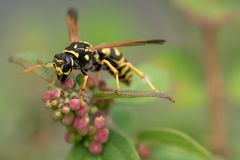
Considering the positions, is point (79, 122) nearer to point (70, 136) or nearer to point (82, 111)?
point (82, 111)

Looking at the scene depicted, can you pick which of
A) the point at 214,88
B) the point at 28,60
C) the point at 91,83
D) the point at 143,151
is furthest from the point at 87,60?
the point at 214,88

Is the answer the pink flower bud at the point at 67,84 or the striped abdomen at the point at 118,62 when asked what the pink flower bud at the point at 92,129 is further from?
the striped abdomen at the point at 118,62

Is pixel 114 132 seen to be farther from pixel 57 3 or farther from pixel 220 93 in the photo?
pixel 57 3

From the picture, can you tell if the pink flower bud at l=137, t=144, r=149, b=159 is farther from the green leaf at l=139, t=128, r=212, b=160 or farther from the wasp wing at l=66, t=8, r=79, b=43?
the wasp wing at l=66, t=8, r=79, b=43

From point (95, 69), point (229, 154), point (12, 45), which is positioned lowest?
point (229, 154)

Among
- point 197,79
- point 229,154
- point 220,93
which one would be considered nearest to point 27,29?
point 197,79

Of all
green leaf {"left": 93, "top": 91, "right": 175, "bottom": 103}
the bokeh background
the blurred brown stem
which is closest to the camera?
green leaf {"left": 93, "top": 91, "right": 175, "bottom": 103}

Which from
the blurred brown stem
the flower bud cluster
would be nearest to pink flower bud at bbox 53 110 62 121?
the flower bud cluster
